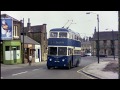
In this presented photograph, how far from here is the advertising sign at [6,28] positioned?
160 feet

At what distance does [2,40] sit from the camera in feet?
166

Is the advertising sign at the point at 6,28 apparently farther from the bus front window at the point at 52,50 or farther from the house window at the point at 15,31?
the bus front window at the point at 52,50

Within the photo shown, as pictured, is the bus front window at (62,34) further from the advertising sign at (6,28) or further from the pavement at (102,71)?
the advertising sign at (6,28)

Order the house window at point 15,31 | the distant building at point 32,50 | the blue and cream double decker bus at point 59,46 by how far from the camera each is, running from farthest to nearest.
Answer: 1. the distant building at point 32,50
2. the house window at point 15,31
3. the blue and cream double decker bus at point 59,46

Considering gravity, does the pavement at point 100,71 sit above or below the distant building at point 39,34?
below

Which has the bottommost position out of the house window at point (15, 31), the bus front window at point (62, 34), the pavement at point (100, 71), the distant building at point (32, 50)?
the pavement at point (100, 71)

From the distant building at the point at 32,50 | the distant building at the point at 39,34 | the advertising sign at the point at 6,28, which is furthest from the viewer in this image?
the distant building at the point at 39,34

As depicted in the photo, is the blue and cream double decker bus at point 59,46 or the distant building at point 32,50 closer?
the blue and cream double decker bus at point 59,46

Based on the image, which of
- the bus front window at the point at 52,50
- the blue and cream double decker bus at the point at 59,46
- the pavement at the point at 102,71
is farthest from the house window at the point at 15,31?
the bus front window at the point at 52,50

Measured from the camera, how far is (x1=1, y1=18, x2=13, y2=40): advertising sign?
48781 mm

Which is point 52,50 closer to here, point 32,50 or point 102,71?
point 102,71
